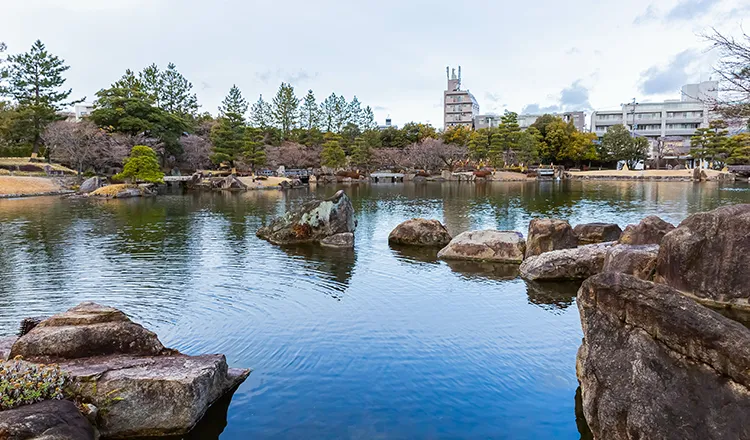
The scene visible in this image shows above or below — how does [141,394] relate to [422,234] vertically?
below

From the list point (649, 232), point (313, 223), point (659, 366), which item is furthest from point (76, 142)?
point (659, 366)

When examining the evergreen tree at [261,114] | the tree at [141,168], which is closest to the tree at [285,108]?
the evergreen tree at [261,114]

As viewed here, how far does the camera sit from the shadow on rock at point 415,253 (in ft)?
50.5

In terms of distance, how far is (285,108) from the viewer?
8025 cm

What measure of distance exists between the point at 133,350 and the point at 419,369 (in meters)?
3.98

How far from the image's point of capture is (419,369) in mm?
7398

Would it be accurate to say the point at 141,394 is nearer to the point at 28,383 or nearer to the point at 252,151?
the point at 28,383

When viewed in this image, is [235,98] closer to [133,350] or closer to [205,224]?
[205,224]

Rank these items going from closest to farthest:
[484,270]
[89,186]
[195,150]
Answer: [484,270] → [89,186] → [195,150]

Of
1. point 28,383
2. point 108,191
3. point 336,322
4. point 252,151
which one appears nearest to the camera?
point 28,383

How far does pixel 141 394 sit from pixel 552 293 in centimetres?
915

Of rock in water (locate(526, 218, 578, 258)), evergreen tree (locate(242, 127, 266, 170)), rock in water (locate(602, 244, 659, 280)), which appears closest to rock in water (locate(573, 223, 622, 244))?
rock in water (locate(526, 218, 578, 258))

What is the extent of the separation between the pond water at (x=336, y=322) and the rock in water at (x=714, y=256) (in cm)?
230

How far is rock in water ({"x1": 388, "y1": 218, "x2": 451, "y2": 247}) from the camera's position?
17516mm
